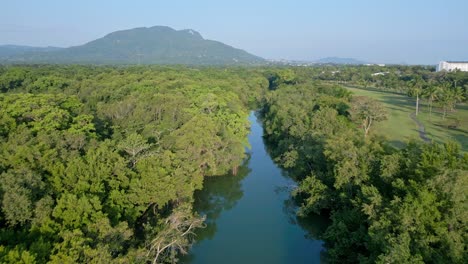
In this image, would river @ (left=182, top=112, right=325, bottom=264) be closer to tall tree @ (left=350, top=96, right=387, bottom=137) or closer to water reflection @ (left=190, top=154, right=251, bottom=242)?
water reflection @ (left=190, top=154, right=251, bottom=242)

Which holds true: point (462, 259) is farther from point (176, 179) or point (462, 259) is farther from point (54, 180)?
point (54, 180)

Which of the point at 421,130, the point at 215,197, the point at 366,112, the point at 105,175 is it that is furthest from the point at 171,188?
the point at 421,130

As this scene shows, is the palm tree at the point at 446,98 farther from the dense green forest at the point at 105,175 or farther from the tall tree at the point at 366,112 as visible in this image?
the dense green forest at the point at 105,175

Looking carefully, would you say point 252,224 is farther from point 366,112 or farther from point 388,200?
point 366,112

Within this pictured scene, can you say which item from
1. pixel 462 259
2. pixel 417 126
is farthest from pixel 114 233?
pixel 417 126

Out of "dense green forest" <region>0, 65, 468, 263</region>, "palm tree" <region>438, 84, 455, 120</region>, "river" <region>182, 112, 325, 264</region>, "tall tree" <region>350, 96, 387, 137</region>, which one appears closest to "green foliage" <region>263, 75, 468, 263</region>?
"dense green forest" <region>0, 65, 468, 263</region>

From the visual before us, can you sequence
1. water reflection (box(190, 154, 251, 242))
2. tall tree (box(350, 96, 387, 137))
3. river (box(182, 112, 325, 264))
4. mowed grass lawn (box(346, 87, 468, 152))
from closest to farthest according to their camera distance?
river (box(182, 112, 325, 264))
water reflection (box(190, 154, 251, 242))
mowed grass lawn (box(346, 87, 468, 152))
tall tree (box(350, 96, 387, 137))
